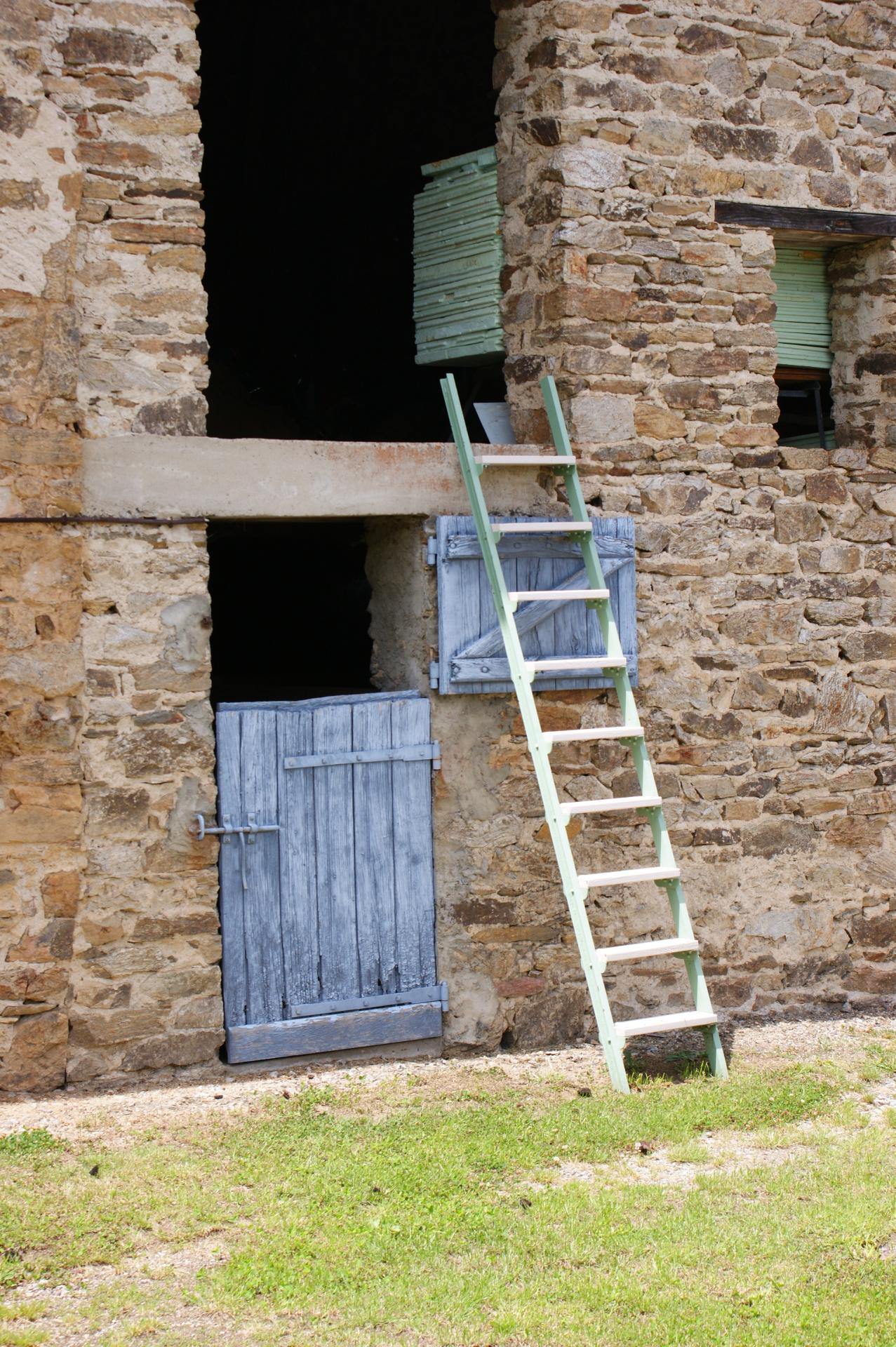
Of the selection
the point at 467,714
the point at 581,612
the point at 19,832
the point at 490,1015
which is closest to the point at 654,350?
the point at 581,612

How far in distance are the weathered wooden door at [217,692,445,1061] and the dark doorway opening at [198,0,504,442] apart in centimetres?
267

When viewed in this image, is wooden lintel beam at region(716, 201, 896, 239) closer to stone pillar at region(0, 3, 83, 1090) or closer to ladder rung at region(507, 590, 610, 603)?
ladder rung at region(507, 590, 610, 603)

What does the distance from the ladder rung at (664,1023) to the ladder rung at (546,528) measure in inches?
81.2

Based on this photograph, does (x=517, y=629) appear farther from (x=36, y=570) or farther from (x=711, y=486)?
(x=36, y=570)

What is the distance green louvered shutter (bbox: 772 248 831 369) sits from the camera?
6.91 metres

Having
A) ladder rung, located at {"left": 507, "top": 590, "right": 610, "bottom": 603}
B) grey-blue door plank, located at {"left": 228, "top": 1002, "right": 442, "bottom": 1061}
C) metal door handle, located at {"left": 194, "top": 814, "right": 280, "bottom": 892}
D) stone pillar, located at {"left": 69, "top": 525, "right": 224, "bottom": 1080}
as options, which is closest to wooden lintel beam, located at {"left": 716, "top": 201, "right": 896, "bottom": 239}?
ladder rung, located at {"left": 507, "top": 590, "right": 610, "bottom": 603}

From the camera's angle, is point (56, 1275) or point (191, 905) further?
point (191, 905)

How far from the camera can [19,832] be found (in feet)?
17.6

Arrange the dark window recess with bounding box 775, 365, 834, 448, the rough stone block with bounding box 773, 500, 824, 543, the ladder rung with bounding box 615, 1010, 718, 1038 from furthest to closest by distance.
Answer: the dark window recess with bounding box 775, 365, 834, 448, the rough stone block with bounding box 773, 500, 824, 543, the ladder rung with bounding box 615, 1010, 718, 1038

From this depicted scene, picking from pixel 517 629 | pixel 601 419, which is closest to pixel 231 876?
pixel 517 629

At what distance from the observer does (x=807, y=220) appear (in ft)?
21.7

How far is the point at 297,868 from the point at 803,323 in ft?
12.3

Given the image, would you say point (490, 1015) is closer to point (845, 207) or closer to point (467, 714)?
point (467, 714)

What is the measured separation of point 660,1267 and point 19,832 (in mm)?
2893
